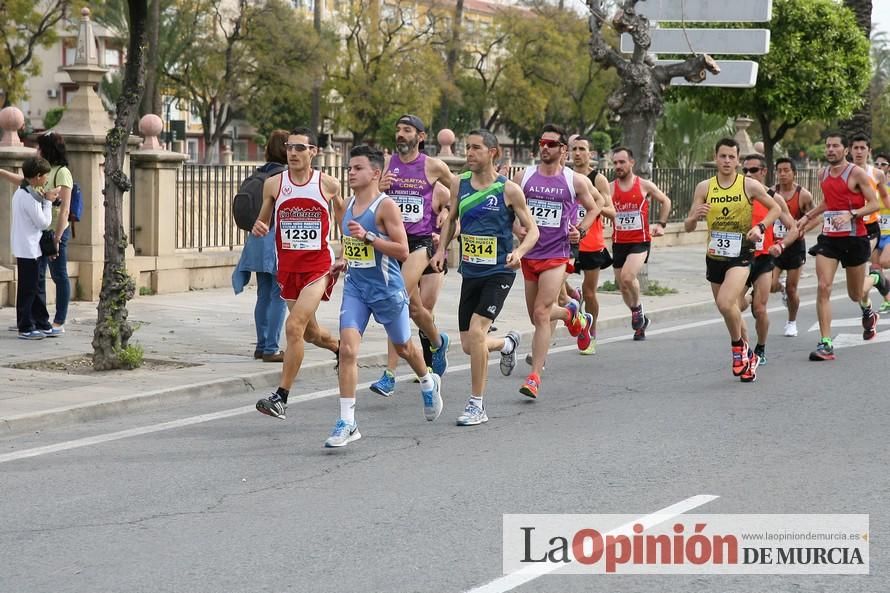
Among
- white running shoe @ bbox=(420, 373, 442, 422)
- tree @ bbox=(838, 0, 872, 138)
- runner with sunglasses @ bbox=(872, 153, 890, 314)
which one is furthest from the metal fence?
tree @ bbox=(838, 0, 872, 138)

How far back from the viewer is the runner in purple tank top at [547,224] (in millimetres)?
10242

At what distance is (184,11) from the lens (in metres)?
54.7

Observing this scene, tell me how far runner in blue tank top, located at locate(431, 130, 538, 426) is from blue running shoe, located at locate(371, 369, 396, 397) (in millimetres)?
875

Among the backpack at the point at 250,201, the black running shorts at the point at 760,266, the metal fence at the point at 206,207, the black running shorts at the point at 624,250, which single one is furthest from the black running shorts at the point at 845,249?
the metal fence at the point at 206,207

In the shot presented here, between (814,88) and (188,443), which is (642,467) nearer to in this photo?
(188,443)

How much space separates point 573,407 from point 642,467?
7.18 feet

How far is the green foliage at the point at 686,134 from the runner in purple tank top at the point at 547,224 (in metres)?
31.0

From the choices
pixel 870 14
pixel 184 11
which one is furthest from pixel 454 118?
pixel 870 14

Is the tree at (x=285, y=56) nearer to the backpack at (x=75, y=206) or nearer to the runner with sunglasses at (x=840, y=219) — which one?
the backpack at (x=75, y=206)

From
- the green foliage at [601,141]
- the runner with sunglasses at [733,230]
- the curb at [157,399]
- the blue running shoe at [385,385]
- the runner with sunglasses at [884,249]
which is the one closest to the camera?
the curb at [157,399]

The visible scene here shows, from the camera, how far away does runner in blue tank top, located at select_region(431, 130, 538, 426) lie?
369 inches

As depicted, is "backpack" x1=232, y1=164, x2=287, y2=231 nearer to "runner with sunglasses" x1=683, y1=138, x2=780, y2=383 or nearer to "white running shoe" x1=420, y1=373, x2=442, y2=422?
"white running shoe" x1=420, y1=373, x2=442, y2=422

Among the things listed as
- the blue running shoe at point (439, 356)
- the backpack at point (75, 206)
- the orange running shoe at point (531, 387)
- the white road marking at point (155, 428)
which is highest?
the backpack at point (75, 206)

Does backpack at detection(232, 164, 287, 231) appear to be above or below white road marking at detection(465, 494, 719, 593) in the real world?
above
